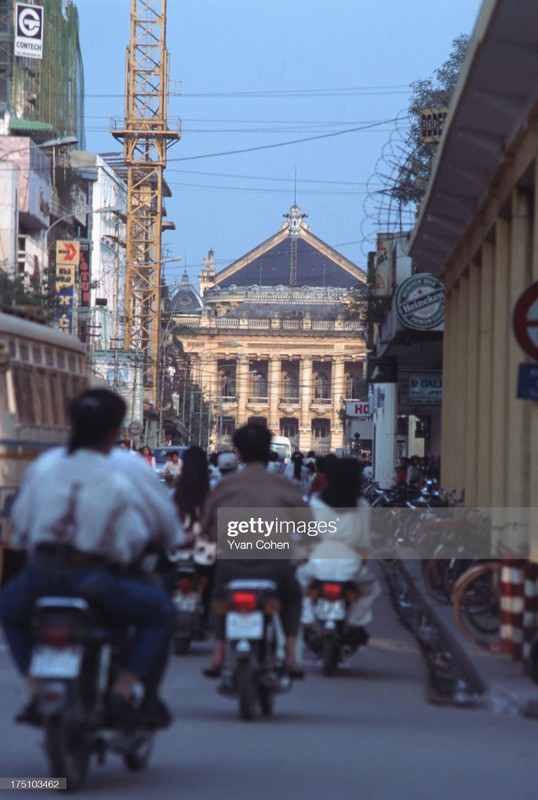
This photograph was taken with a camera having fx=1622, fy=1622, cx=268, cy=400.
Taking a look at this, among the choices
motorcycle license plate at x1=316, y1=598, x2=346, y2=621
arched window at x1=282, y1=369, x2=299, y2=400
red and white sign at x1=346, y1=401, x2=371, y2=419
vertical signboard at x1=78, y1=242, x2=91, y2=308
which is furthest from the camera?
arched window at x1=282, y1=369, x2=299, y2=400

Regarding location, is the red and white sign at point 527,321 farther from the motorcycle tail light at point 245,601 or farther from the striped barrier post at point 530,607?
the motorcycle tail light at point 245,601

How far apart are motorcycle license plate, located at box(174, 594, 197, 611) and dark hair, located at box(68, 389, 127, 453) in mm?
5949

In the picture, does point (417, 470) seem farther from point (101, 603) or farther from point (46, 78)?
point (46, 78)

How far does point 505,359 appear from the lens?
15828 millimetres

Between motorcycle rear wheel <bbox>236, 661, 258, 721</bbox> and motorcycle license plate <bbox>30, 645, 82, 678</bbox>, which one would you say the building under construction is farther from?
motorcycle license plate <bbox>30, 645, 82, 678</bbox>

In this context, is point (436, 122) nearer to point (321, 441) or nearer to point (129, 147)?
point (129, 147)

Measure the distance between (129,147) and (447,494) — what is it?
3097 inches

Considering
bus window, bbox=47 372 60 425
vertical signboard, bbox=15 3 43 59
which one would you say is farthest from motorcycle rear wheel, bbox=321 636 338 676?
vertical signboard, bbox=15 3 43 59

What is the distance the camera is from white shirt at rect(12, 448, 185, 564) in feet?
20.9

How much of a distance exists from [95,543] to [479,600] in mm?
7919

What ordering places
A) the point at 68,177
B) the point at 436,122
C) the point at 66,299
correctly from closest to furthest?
the point at 436,122
the point at 66,299
the point at 68,177

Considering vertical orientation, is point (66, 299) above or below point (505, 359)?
above

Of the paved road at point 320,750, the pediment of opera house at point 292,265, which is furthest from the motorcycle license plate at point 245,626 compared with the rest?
the pediment of opera house at point 292,265

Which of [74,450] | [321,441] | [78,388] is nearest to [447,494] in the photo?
[78,388]
